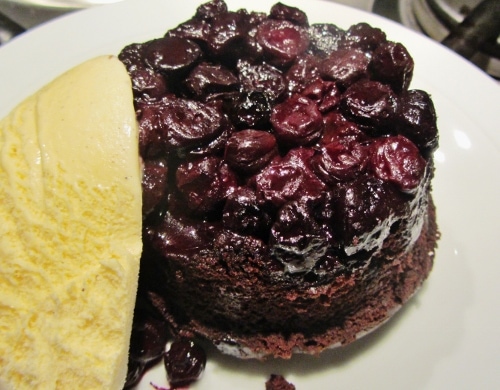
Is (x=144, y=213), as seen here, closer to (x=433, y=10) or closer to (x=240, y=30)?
(x=240, y=30)

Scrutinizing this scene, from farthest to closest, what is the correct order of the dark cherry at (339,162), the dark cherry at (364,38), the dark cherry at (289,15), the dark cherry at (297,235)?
the dark cherry at (289,15)
the dark cherry at (364,38)
the dark cherry at (339,162)
the dark cherry at (297,235)

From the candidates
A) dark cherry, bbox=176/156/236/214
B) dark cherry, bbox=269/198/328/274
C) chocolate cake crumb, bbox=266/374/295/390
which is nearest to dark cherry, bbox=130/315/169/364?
chocolate cake crumb, bbox=266/374/295/390

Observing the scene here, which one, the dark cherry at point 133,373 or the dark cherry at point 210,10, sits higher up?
the dark cherry at point 210,10

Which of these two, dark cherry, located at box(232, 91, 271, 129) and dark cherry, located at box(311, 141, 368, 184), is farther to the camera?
dark cherry, located at box(232, 91, 271, 129)

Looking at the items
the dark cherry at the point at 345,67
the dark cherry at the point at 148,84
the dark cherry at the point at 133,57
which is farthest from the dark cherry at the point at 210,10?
the dark cherry at the point at 345,67

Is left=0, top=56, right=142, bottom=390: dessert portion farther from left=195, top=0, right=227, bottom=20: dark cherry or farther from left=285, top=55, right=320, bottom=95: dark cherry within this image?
left=195, top=0, right=227, bottom=20: dark cherry

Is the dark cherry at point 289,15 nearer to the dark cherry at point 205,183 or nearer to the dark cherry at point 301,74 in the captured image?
Answer: the dark cherry at point 301,74
